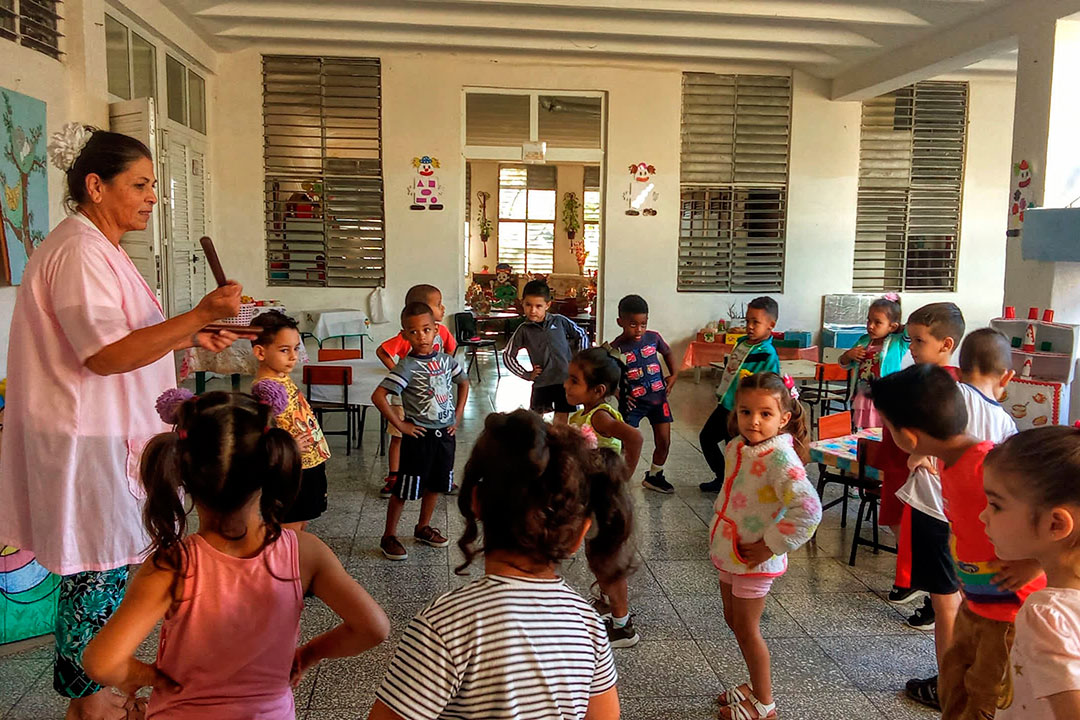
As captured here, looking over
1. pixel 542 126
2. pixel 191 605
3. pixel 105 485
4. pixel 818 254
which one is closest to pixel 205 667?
pixel 191 605

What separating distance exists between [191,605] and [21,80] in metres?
4.22

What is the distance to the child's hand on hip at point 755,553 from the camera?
2.34 m

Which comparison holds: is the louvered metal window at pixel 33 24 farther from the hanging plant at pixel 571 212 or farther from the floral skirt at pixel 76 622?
the hanging plant at pixel 571 212

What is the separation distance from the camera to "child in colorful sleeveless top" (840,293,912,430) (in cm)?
464

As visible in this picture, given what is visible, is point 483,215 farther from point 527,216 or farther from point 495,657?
point 495,657

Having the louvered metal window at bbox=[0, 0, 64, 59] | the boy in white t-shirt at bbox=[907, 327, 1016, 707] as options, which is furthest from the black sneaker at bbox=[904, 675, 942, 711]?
the louvered metal window at bbox=[0, 0, 64, 59]

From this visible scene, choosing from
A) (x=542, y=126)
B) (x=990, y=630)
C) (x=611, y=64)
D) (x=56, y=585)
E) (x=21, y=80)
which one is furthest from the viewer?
(x=542, y=126)

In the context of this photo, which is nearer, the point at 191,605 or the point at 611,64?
the point at 191,605

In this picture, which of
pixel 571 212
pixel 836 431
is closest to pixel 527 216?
pixel 571 212

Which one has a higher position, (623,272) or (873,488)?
(623,272)

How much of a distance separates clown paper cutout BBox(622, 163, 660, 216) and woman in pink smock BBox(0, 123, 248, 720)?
7.63 metres

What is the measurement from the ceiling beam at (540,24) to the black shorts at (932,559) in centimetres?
607

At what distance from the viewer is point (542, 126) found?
14070 mm

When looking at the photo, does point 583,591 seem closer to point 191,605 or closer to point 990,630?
point 990,630
